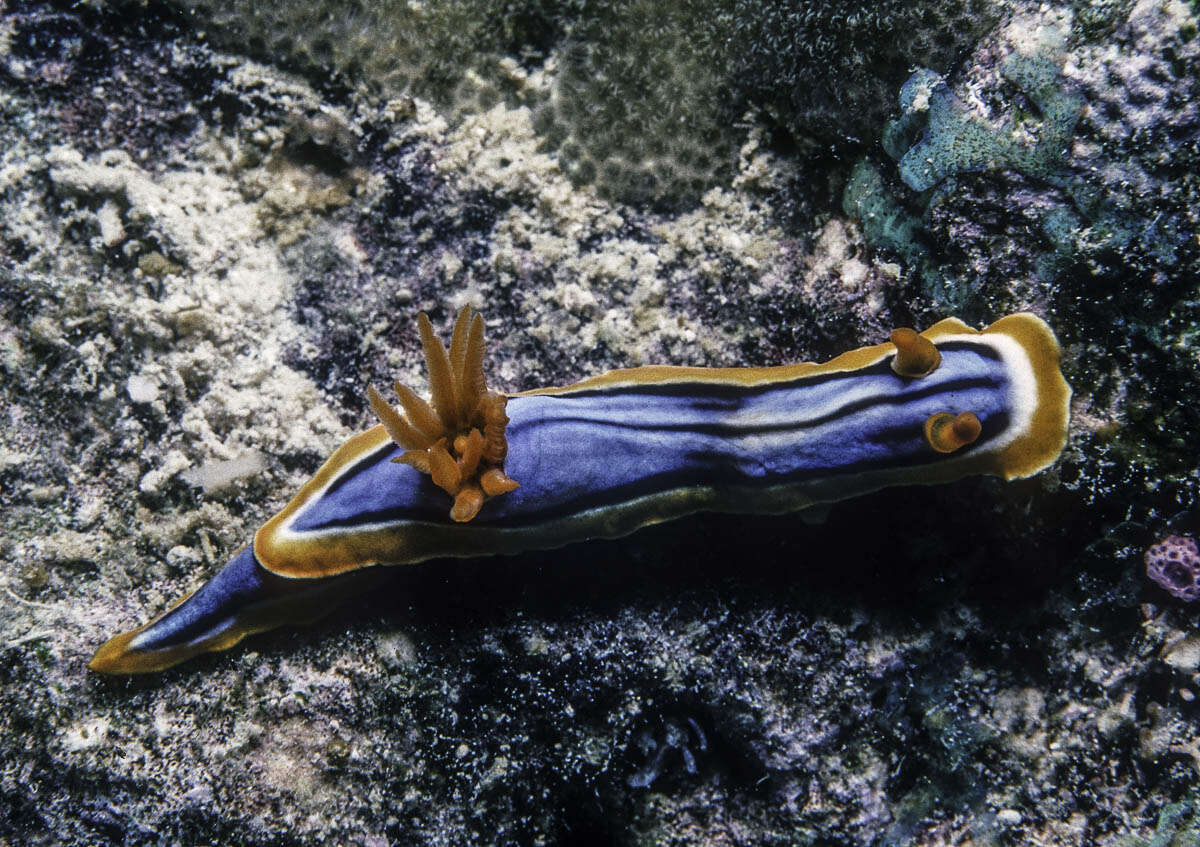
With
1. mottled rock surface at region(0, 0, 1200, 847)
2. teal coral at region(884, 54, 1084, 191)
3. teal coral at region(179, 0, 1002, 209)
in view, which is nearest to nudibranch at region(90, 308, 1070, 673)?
mottled rock surface at region(0, 0, 1200, 847)

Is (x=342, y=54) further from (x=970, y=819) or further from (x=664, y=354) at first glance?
(x=970, y=819)

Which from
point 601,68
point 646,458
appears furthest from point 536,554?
point 601,68

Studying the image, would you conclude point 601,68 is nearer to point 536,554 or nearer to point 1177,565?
point 536,554

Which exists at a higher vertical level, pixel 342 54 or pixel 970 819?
pixel 342 54

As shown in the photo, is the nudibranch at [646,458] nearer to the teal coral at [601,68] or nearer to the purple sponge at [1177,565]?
the purple sponge at [1177,565]

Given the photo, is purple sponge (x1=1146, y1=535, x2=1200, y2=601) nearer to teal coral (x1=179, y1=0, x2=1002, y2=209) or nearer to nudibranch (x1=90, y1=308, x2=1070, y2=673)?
nudibranch (x1=90, y1=308, x2=1070, y2=673)

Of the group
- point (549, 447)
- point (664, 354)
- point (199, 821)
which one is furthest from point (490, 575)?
point (199, 821)

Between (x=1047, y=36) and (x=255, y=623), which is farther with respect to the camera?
(x=255, y=623)
